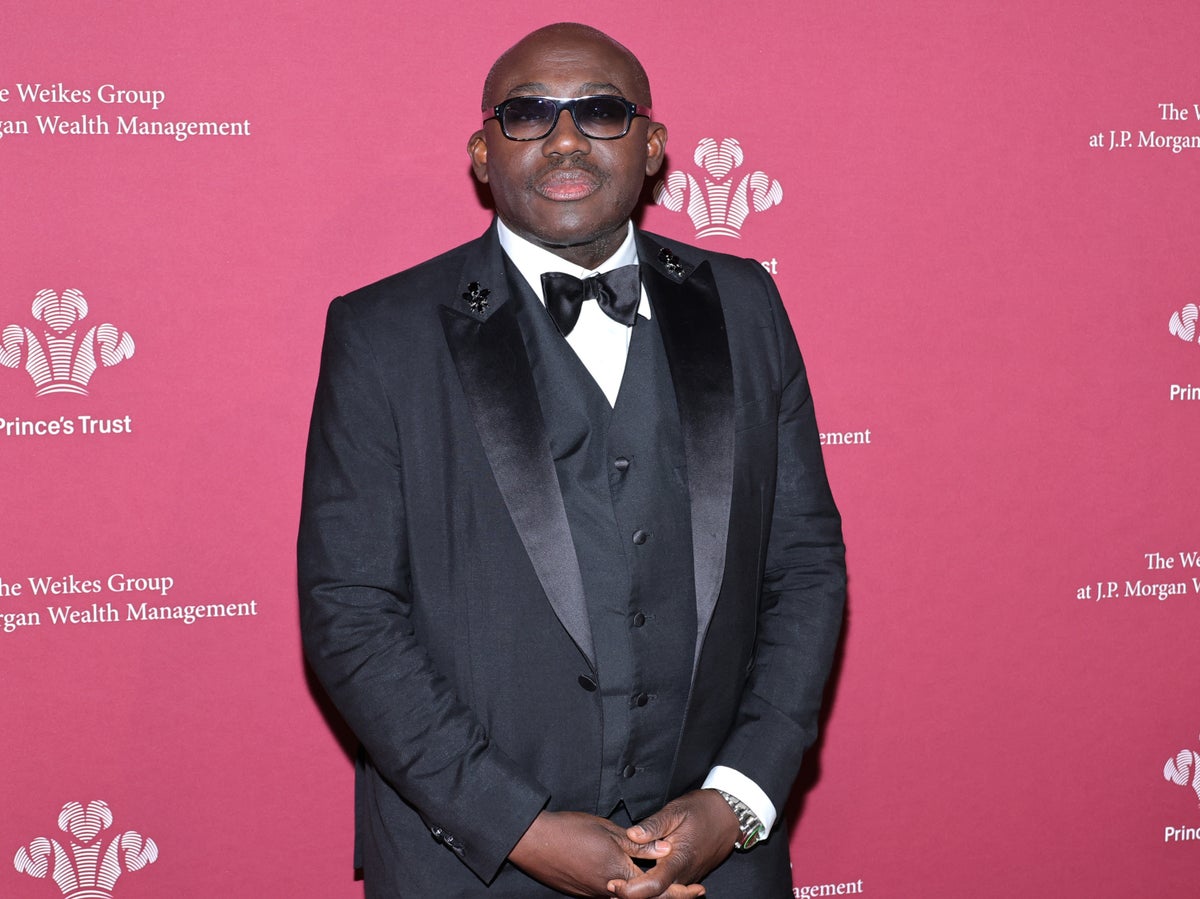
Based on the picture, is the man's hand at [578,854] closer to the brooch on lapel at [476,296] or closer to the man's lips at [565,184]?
the brooch on lapel at [476,296]

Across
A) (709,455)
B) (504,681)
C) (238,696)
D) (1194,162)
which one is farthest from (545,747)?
(1194,162)

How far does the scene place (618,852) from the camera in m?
1.73

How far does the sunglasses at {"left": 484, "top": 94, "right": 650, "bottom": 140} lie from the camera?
1839 millimetres

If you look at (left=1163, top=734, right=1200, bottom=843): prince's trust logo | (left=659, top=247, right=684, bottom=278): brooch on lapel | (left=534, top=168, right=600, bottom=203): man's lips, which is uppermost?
(left=534, top=168, right=600, bottom=203): man's lips

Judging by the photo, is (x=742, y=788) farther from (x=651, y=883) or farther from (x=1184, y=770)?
(x=1184, y=770)

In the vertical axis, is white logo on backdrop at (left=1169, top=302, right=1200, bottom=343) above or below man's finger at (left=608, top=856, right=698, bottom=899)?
above

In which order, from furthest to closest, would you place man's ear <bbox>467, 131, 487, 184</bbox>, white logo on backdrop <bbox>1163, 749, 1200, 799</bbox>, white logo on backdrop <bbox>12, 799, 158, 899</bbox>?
white logo on backdrop <bbox>1163, 749, 1200, 799</bbox> < white logo on backdrop <bbox>12, 799, 158, 899</bbox> < man's ear <bbox>467, 131, 487, 184</bbox>

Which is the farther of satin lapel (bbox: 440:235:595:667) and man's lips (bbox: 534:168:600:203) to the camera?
man's lips (bbox: 534:168:600:203)

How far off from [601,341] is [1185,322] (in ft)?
5.48

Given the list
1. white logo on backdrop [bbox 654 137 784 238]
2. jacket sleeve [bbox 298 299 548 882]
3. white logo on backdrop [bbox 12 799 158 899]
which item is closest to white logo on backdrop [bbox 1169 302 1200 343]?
white logo on backdrop [bbox 654 137 784 238]

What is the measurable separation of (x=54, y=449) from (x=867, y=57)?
189cm

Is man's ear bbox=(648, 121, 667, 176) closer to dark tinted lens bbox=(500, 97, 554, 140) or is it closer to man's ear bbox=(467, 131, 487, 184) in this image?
man's ear bbox=(467, 131, 487, 184)

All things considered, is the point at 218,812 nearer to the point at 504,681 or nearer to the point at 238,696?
the point at 238,696

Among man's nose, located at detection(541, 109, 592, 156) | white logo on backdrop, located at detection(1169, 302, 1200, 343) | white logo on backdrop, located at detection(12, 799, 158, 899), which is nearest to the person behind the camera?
man's nose, located at detection(541, 109, 592, 156)
